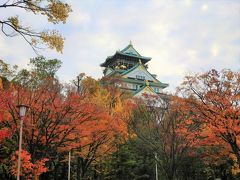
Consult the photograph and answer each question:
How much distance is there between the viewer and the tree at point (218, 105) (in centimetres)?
1798

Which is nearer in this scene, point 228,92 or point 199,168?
point 228,92

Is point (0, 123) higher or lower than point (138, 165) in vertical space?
higher

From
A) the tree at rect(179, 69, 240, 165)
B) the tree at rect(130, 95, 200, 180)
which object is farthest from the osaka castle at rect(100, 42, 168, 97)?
the tree at rect(179, 69, 240, 165)

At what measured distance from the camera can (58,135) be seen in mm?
18625

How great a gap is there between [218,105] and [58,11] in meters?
12.9

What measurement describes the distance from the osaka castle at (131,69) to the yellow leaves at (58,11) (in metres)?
44.2

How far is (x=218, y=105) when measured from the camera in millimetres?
18516

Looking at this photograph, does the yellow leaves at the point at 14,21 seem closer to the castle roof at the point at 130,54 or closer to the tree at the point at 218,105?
the tree at the point at 218,105

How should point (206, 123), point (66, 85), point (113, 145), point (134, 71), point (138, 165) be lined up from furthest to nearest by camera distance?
point (134, 71)
point (138, 165)
point (113, 145)
point (66, 85)
point (206, 123)

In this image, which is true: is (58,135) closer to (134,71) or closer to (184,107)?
(184,107)

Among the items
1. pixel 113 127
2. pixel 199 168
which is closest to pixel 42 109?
pixel 113 127

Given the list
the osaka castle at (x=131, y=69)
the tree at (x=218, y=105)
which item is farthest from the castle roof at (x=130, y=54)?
the tree at (x=218, y=105)

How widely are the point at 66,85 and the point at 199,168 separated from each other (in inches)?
661

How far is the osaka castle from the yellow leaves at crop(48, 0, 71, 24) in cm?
4423
